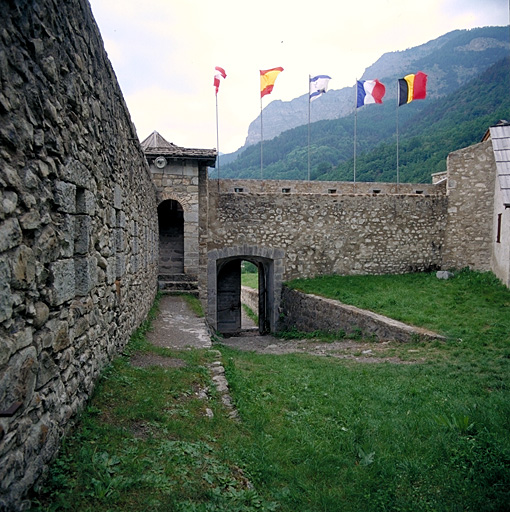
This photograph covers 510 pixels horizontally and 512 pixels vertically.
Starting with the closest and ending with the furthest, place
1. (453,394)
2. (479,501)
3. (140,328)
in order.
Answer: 1. (479,501)
2. (453,394)
3. (140,328)

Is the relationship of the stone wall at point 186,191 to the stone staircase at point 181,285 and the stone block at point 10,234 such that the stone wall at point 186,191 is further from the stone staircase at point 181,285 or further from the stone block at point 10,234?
the stone block at point 10,234

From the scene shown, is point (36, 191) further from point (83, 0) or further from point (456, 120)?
point (456, 120)

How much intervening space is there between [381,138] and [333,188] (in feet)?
130

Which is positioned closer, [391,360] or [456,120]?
[391,360]

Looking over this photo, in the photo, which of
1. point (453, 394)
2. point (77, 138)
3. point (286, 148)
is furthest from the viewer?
point (286, 148)

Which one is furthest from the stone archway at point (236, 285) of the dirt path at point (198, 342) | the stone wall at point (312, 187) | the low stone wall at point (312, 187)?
the stone wall at point (312, 187)

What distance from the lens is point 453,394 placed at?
515 cm

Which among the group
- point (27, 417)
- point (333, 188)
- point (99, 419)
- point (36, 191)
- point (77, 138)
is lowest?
point (99, 419)

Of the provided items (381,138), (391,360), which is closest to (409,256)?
(391,360)

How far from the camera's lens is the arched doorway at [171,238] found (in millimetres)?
14945

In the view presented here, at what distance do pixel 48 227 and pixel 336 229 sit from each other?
13047 mm

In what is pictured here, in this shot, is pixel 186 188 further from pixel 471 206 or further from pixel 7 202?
pixel 7 202

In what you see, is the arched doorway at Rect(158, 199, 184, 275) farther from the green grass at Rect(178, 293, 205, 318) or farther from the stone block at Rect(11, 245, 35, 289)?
the stone block at Rect(11, 245, 35, 289)

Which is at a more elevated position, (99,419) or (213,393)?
(99,419)
